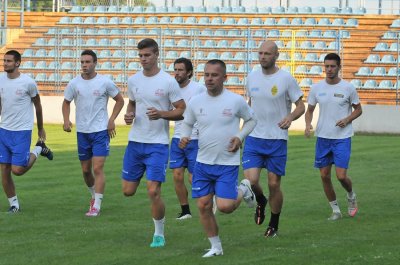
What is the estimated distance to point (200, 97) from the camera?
36.0 ft

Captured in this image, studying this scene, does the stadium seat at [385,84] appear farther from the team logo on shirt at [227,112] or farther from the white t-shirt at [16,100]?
the team logo on shirt at [227,112]

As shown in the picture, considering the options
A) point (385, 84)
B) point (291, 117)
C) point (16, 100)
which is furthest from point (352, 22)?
point (291, 117)

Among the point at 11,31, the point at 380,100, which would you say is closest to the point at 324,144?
the point at 380,100

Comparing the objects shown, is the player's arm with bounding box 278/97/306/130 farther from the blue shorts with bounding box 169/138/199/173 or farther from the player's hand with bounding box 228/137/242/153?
the blue shorts with bounding box 169/138/199/173

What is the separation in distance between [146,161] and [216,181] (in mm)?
1314

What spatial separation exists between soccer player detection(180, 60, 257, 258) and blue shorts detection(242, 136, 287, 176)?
63.9 inches

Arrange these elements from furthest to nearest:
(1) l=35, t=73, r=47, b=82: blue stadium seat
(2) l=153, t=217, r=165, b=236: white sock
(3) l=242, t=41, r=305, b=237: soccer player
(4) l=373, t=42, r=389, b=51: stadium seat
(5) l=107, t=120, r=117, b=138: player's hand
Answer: (1) l=35, t=73, r=47, b=82: blue stadium seat
(4) l=373, t=42, r=389, b=51: stadium seat
(5) l=107, t=120, r=117, b=138: player's hand
(3) l=242, t=41, r=305, b=237: soccer player
(2) l=153, t=217, r=165, b=236: white sock

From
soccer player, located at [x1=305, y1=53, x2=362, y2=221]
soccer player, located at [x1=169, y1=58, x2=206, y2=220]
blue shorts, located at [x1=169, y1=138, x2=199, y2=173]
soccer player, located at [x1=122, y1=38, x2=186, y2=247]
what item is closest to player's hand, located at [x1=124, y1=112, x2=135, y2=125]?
soccer player, located at [x1=122, y1=38, x2=186, y2=247]

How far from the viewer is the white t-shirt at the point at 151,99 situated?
38.9ft

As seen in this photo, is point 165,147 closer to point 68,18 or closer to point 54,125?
point 54,125

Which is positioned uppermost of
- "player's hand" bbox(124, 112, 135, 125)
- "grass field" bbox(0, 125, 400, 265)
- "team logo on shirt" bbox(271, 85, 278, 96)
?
"team logo on shirt" bbox(271, 85, 278, 96)

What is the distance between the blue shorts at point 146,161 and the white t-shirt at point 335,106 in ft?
9.69

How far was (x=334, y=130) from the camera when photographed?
14133 millimetres

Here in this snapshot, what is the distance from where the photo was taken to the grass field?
10.9 meters
